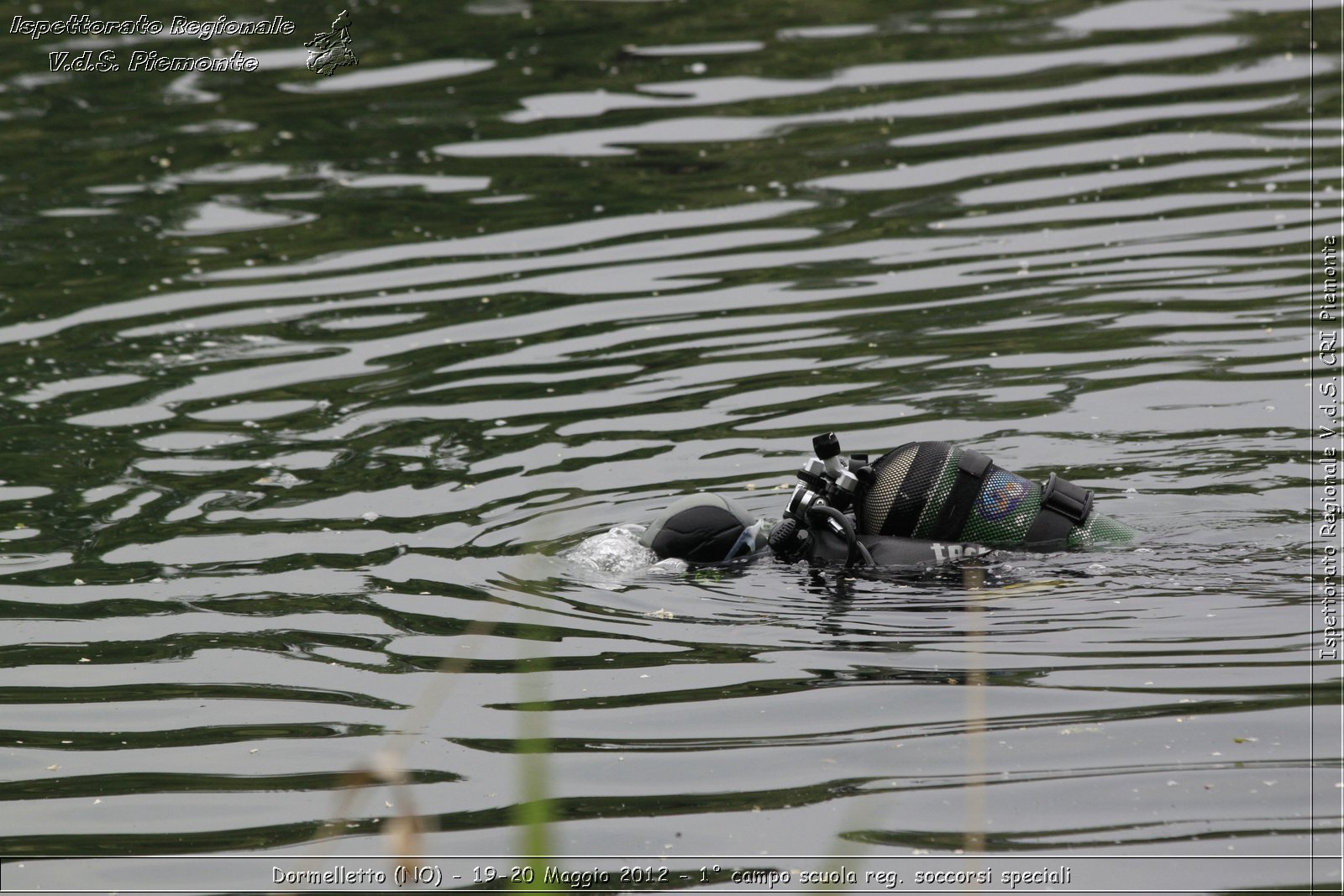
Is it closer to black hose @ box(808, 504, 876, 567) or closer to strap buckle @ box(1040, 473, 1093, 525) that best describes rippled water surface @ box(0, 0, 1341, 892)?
black hose @ box(808, 504, 876, 567)

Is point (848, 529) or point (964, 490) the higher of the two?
point (964, 490)

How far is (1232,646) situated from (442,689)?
305 cm

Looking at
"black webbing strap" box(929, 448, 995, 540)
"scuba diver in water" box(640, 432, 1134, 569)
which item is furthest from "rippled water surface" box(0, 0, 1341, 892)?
"black webbing strap" box(929, 448, 995, 540)

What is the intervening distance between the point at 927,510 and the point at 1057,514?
0.55 metres

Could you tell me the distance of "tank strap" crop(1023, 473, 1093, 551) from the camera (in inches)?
275

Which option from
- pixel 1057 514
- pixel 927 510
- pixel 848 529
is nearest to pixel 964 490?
pixel 927 510

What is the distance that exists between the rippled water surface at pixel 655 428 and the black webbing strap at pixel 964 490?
259 mm

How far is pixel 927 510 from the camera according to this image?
7105 mm

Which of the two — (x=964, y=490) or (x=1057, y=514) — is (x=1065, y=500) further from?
(x=964, y=490)

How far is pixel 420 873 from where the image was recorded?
5.18 m

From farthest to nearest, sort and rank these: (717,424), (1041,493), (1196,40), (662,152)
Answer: (1196,40)
(662,152)
(717,424)
(1041,493)

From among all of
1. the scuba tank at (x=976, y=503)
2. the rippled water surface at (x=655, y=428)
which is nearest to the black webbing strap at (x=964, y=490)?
the scuba tank at (x=976, y=503)

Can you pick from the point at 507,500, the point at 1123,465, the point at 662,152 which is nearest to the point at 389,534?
the point at 507,500

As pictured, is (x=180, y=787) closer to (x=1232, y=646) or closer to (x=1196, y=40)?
(x=1232, y=646)
